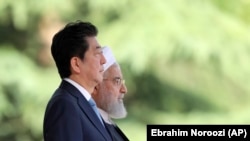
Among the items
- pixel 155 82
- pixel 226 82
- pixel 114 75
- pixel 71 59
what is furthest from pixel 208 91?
pixel 71 59

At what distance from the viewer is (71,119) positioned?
147 centimetres

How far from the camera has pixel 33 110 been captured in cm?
250

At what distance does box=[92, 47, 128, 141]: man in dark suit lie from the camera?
6.77 feet

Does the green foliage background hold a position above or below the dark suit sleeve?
above

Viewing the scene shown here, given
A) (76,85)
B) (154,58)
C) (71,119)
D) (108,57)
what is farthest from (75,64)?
(154,58)

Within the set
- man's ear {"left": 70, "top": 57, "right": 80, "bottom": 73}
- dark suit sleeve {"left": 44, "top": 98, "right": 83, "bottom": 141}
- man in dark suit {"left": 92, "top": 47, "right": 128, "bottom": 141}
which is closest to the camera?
dark suit sleeve {"left": 44, "top": 98, "right": 83, "bottom": 141}

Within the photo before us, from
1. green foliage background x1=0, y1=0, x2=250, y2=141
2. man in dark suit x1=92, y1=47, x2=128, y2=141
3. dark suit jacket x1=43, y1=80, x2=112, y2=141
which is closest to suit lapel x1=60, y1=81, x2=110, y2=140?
dark suit jacket x1=43, y1=80, x2=112, y2=141

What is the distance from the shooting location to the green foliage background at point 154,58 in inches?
97.0

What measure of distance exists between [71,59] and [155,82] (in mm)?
993

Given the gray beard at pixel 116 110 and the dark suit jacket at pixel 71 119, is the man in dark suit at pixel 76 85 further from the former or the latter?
the gray beard at pixel 116 110

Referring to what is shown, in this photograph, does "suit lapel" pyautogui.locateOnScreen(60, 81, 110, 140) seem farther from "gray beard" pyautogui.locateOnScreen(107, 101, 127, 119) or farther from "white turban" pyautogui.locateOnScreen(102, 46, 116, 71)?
"white turban" pyautogui.locateOnScreen(102, 46, 116, 71)

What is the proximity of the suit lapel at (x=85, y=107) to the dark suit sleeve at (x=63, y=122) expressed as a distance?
0.04 meters

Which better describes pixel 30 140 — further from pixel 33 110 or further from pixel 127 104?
pixel 127 104

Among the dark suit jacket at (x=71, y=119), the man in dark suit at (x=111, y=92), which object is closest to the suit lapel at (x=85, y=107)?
the dark suit jacket at (x=71, y=119)
